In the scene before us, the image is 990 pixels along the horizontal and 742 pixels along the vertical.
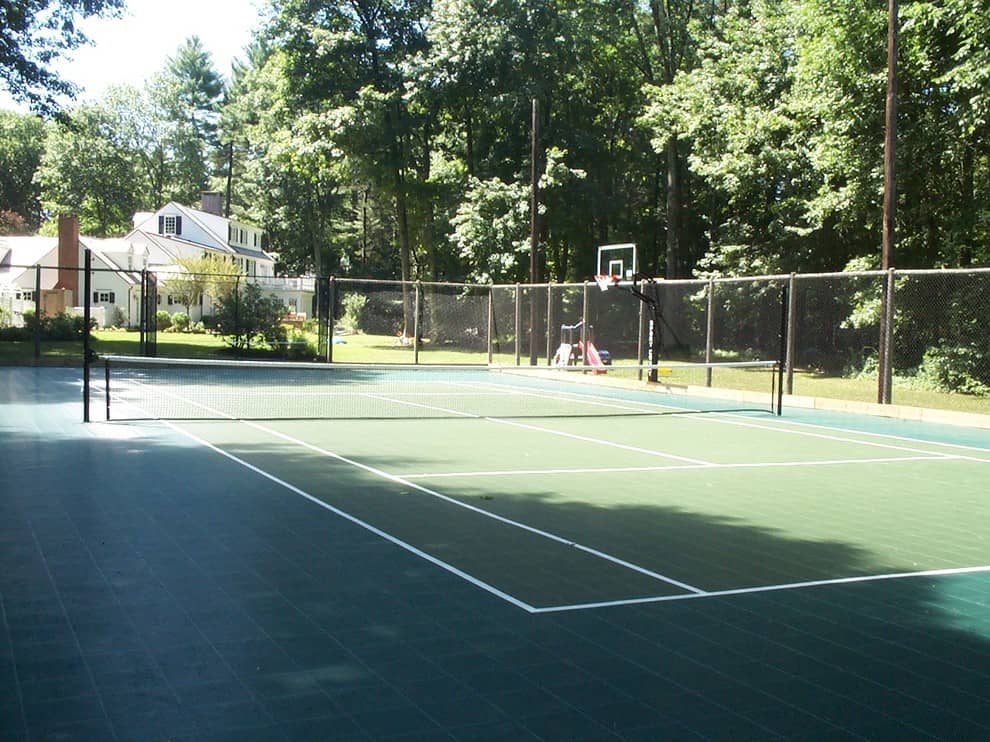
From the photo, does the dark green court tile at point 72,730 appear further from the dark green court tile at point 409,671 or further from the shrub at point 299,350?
the shrub at point 299,350

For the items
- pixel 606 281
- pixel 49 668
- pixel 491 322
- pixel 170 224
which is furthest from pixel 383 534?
pixel 170 224

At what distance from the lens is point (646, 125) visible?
36.9 m

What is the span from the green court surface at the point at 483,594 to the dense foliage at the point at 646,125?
1463cm

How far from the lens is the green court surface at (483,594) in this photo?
13.6 feet

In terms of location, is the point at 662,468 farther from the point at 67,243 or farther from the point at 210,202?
the point at 210,202

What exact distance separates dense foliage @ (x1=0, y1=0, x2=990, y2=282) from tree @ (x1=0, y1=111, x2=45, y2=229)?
5760 cm

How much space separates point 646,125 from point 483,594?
33271 mm

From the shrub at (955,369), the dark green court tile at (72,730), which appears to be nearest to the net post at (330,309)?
the shrub at (955,369)

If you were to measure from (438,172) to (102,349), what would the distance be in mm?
18138

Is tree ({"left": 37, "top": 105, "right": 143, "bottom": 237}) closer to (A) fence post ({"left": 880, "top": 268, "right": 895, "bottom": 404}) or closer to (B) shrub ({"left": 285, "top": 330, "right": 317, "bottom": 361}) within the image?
(B) shrub ({"left": 285, "top": 330, "right": 317, "bottom": 361})

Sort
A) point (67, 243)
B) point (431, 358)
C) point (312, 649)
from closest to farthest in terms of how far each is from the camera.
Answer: point (312, 649) < point (431, 358) < point (67, 243)

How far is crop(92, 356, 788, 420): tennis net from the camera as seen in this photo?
653 inches

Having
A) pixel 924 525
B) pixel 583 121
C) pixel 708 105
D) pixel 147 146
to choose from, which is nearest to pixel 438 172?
pixel 583 121

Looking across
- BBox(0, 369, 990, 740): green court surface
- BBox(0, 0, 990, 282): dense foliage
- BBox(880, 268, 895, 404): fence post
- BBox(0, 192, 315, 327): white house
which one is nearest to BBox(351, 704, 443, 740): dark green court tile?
BBox(0, 369, 990, 740): green court surface
